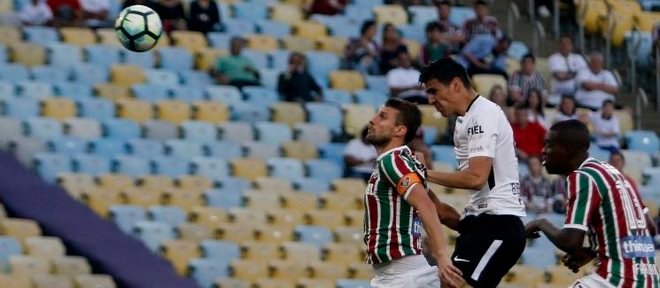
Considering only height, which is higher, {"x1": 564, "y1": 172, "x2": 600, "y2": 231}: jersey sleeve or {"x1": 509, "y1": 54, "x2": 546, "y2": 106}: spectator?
{"x1": 509, "y1": 54, "x2": 546, "y2": 106}: spectator

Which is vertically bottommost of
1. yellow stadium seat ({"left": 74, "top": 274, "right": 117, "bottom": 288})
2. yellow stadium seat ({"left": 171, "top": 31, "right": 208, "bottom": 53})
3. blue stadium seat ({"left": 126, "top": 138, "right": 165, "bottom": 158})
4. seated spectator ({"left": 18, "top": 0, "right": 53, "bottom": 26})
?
yellow stadium seat ({"left": 74, "top": 274, "right": 117, "bottom": 288})

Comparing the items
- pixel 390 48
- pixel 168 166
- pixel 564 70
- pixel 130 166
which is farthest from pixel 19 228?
pixel 564 70

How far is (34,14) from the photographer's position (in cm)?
1875

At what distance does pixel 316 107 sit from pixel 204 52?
4.30 ft

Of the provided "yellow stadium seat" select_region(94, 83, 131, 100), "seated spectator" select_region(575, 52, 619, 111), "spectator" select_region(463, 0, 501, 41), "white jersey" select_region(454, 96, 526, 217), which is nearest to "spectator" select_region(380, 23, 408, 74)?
"spectator" select_region(463, 0, 501, 41)

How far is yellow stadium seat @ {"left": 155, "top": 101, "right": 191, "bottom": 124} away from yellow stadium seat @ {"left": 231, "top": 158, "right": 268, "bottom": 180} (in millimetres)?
822

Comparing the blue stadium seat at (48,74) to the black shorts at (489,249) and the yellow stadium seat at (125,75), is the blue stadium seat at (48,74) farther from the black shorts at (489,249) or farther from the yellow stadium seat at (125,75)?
the black shorts at (489,249)

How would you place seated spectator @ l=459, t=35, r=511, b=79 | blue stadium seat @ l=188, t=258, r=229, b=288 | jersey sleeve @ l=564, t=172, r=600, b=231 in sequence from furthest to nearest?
seated spectator @ l=459, t=35, r=511, b=79
blue stadium seat @ l=188, t=258, r=229, b=288
jersey sleeve @ l=564, t=172, r=600, b=231

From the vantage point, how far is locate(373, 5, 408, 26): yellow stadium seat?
2109 centimetres

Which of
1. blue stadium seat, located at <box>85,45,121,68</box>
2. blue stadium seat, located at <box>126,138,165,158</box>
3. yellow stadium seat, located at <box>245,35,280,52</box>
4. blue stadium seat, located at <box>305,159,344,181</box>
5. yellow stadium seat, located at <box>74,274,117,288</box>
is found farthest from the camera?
yellow stadium seat, located at <box>245,35,280,52</box>

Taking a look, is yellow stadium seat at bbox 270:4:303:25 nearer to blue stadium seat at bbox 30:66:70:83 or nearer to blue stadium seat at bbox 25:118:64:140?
blue stadium seat at bbox 30:66:70:83

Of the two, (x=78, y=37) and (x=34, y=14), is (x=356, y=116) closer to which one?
(x=78, y=37)

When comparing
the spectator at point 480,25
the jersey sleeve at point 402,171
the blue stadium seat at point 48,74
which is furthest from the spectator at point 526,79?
the jersey sleeve at point 402,171

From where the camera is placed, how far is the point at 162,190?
16.8 metres
